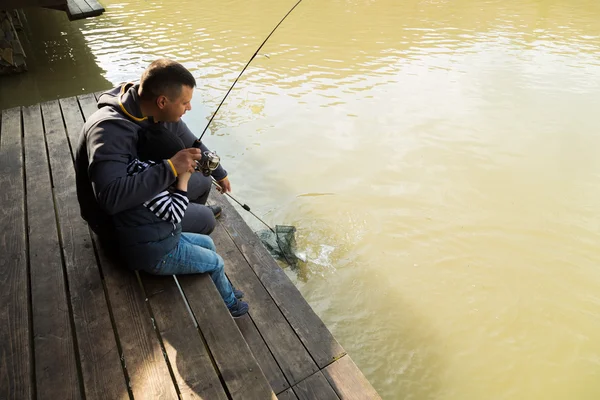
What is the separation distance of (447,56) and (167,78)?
659cm

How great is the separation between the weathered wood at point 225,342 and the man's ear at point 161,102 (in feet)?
2.57

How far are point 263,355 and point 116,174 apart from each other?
999mm

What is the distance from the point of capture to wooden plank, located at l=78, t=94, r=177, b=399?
157 centimetres

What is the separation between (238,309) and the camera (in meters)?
2.06

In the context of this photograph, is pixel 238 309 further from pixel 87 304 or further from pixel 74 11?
pixel 74 11

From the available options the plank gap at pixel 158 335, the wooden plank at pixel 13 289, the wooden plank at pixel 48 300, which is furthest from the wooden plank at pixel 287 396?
the wooden plank at pixel 13 289

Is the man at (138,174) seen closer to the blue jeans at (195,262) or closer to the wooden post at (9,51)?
the blue jeans at (195,262)

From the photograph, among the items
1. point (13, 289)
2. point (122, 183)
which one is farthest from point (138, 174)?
point (13, 289)

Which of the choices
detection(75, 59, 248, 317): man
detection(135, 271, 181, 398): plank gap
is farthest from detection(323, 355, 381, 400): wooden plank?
detection(75, 59, 248, 317): man

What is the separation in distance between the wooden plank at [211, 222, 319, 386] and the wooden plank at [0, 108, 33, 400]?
3.06 feet

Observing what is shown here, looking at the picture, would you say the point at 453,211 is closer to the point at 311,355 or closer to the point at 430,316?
the point at 430,316

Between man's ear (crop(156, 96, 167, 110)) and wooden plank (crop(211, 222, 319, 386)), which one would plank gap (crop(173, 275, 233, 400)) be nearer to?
wooden plank (crop(211, 222, 319, 386))

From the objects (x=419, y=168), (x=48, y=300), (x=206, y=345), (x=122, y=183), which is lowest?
(x=419, y=168)

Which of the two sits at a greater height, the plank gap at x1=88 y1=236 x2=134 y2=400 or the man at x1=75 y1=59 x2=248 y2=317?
the man at x1=75 y1=59 x2=248 y2=317
